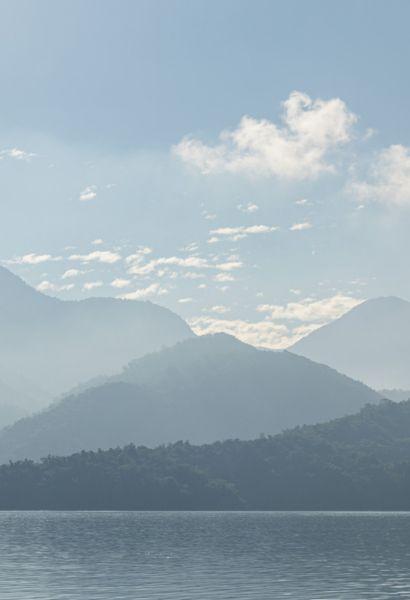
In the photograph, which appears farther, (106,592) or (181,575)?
(181,575)

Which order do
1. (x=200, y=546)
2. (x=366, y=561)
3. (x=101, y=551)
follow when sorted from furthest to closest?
1. (x=200, y=546)
2. (x=101, y=551)
3. (x=366, y=561)

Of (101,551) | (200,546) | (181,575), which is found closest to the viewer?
(181,575)

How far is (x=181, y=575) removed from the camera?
138875mm

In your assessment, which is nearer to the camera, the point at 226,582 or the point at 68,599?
the point at 68,599

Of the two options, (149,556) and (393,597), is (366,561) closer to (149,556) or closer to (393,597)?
(149,556)

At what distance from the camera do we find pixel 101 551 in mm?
187250

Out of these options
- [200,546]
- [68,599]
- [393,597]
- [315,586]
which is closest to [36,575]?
[68,599]

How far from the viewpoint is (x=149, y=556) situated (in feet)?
575

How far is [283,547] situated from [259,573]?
55.7 m

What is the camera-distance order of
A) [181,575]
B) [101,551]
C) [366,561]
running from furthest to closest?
[101,551], [366,561], [181,575]

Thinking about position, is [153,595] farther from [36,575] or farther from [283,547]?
[283,547]

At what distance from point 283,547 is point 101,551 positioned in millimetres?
36250

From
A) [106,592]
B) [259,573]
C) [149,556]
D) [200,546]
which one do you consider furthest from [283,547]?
[106,592]

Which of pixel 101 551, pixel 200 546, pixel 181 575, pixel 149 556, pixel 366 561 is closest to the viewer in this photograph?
pixel 181 575
